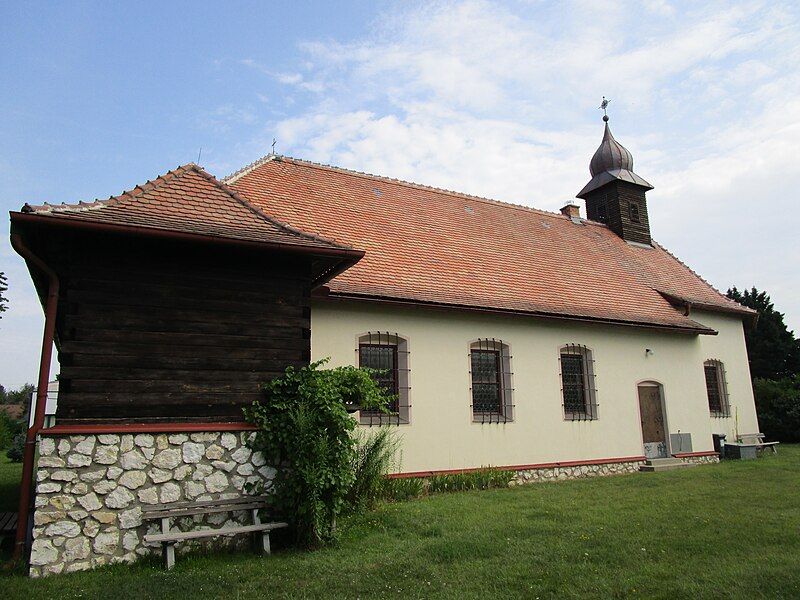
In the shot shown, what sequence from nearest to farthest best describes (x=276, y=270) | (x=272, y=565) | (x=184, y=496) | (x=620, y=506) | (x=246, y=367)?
(x=272, y=565)
(x=184, y=496)
(x=246, y=367)
(x=276, y=270)
(x=620, y=506)

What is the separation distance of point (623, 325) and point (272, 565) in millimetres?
10675

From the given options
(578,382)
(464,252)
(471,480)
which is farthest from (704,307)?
(471,480)

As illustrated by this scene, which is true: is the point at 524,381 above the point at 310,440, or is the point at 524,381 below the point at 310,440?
above

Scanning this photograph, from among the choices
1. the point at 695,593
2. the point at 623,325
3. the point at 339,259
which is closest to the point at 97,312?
the point at 339,259

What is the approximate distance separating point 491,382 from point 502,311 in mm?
1445

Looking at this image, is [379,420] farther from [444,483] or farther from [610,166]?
[610,166]

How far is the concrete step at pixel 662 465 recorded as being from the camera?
13.9 meters

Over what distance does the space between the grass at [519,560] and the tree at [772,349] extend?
702 inches

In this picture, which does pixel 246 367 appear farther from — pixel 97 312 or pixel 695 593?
pixel 695 593

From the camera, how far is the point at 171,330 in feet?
23.8

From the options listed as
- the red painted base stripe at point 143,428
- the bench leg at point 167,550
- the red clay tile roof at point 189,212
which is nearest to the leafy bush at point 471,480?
the red painted base stripe at point 143,428

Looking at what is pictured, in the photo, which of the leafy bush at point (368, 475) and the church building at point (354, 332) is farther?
the leafy bush at point (368, 475)

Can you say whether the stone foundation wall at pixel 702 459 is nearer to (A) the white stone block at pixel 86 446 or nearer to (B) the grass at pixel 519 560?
(B) the grass at pixel 519 560

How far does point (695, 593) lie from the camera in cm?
516
